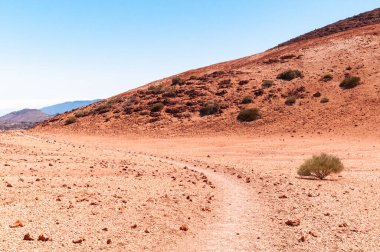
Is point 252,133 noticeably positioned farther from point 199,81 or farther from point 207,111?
point 199,81

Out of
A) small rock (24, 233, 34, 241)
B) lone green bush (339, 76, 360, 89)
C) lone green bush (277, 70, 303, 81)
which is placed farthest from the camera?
lone green bush (277, 70, 303, 81)

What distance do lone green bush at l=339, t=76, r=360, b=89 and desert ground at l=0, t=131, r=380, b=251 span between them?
2792 centimetres

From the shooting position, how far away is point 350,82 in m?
47.0

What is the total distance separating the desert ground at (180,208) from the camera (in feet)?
26.5

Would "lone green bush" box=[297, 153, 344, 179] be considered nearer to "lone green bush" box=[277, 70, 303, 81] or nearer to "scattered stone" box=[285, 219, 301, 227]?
"scattered stone" box=[285, 219, 301, 227]

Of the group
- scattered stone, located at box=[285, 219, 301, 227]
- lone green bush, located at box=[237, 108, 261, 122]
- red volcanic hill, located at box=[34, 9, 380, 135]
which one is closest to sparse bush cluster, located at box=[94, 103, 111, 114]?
red volcanic hill, located at box=[34, 9, 380, 135]

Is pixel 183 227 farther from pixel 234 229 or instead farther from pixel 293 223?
pixel 293 223

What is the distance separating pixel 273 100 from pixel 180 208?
39.5 meters

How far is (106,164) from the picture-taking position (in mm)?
20438

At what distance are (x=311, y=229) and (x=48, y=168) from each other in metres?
12.4

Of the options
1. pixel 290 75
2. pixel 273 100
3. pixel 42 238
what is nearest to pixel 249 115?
pixel 273 100

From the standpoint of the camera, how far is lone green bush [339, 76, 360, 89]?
46.7m

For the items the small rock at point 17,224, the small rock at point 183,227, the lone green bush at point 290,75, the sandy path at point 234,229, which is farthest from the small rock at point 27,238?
the lone green bush at point 290,75

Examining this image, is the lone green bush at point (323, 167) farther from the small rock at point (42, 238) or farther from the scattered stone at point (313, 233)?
the small rock at point (42, 238)
